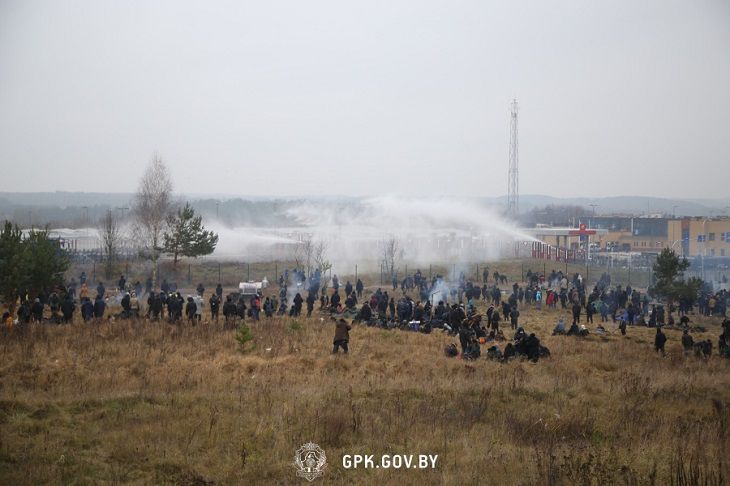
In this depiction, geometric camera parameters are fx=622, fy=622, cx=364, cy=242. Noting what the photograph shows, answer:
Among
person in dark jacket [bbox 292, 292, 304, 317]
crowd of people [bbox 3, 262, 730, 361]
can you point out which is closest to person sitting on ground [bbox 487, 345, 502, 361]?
crowd of people [bbox 3, 262, 730, 361]

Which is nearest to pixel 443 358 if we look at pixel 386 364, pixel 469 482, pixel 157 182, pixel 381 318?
pixel 386 364

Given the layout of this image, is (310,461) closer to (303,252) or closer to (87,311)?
(87,311)

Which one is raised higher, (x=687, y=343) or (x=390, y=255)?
(x=390, y=255)

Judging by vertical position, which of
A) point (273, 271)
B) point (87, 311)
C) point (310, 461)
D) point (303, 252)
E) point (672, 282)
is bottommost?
point (273, 271)

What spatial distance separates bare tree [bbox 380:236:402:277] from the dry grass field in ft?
97.2

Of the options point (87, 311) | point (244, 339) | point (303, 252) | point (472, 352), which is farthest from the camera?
point (303, 252)

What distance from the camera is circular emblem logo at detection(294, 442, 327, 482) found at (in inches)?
375

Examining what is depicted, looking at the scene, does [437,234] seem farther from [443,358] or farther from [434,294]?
[443,358]

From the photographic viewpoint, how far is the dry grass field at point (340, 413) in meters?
9.34

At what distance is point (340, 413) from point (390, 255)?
1690 inches

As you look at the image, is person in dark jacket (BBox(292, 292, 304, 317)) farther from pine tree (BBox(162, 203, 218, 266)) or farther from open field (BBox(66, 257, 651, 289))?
pine tree (BBox(162, 203, 218, 266))

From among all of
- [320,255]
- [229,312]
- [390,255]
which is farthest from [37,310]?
[390,255]

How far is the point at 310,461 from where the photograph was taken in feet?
32.6

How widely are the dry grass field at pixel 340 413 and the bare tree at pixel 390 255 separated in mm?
29626
